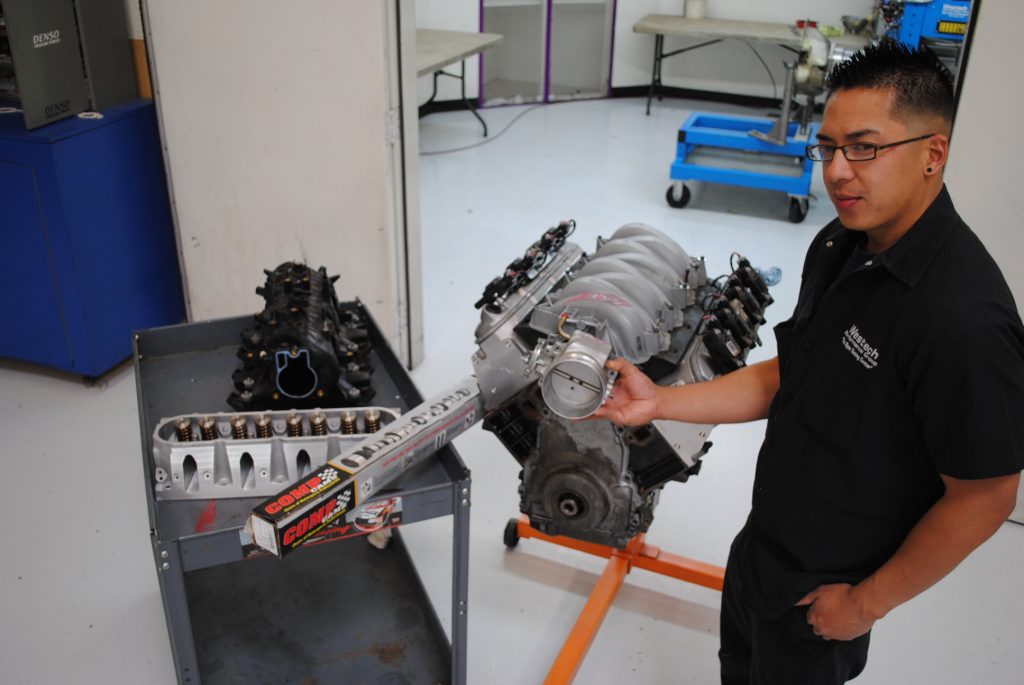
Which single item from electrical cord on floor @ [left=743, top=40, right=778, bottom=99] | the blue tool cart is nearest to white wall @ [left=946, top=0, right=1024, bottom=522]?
the blue tool cart

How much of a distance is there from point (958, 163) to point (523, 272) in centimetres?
133

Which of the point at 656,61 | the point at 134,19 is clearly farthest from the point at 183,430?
the point at 656,61

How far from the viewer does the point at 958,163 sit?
2.62 metres

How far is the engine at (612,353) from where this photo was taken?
200 cm

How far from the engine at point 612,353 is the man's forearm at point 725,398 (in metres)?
0.17

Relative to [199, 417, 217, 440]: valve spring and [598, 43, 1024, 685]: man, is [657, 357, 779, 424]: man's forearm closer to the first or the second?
[598, 43, 1024, 685]: man

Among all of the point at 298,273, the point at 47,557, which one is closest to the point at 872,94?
the point at 298,273

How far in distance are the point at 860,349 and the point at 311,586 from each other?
64.5 inches

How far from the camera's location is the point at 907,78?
1.24 m

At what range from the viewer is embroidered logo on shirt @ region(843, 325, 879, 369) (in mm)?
1304

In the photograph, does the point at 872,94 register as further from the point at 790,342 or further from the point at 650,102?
the point at 650,102

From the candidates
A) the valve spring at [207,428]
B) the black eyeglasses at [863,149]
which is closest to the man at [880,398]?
the black eyeglasses at [863,149]

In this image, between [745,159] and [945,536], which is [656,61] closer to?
[745,159]

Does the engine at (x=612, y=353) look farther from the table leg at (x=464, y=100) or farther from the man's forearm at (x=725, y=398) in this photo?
the table leg at (x=464, y=100)
